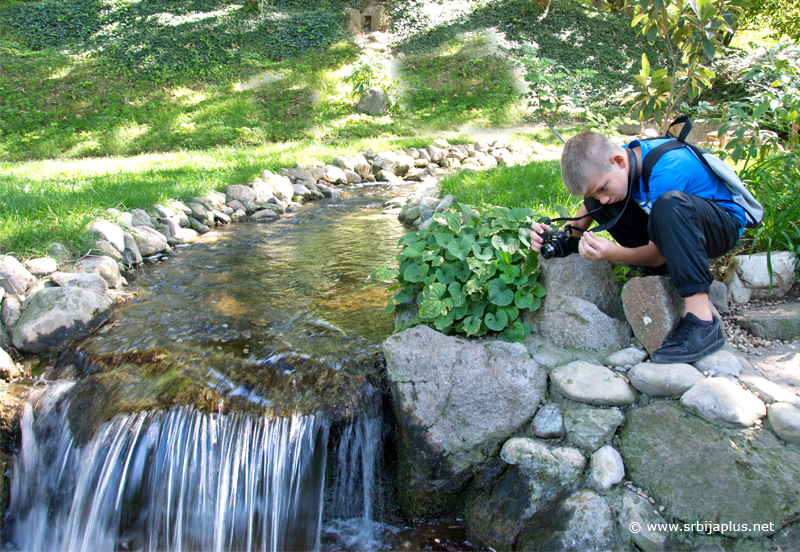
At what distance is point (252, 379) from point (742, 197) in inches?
106

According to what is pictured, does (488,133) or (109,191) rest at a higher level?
(109,191)

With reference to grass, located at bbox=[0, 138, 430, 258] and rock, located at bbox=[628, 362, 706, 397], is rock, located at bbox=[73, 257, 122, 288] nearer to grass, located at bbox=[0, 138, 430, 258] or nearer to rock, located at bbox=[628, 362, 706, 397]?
grass, located at bbox=[0, 138, 430, 258]

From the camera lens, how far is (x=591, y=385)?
2371 mm

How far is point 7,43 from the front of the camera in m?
13.4

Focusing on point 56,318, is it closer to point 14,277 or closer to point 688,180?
point 14,277

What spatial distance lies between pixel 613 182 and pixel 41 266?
403 cm

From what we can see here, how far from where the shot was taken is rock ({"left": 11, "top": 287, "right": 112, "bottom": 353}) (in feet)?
11.3

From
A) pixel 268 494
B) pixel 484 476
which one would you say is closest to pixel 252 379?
pixel 268 494

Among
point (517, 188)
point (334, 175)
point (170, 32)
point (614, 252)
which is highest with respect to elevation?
point (170, 32)

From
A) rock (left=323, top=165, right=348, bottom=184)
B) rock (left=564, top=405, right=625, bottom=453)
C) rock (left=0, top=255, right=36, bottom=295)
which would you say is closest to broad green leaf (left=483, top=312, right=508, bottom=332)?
rock (left=564, top=405, right=625, bottom=453)

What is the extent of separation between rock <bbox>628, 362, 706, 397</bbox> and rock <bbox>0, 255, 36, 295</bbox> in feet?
13.2

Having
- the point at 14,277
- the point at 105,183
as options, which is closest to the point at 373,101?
the point at 105,183

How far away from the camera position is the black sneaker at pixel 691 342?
2.29m

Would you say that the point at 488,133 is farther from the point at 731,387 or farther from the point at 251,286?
the point at 731,387
